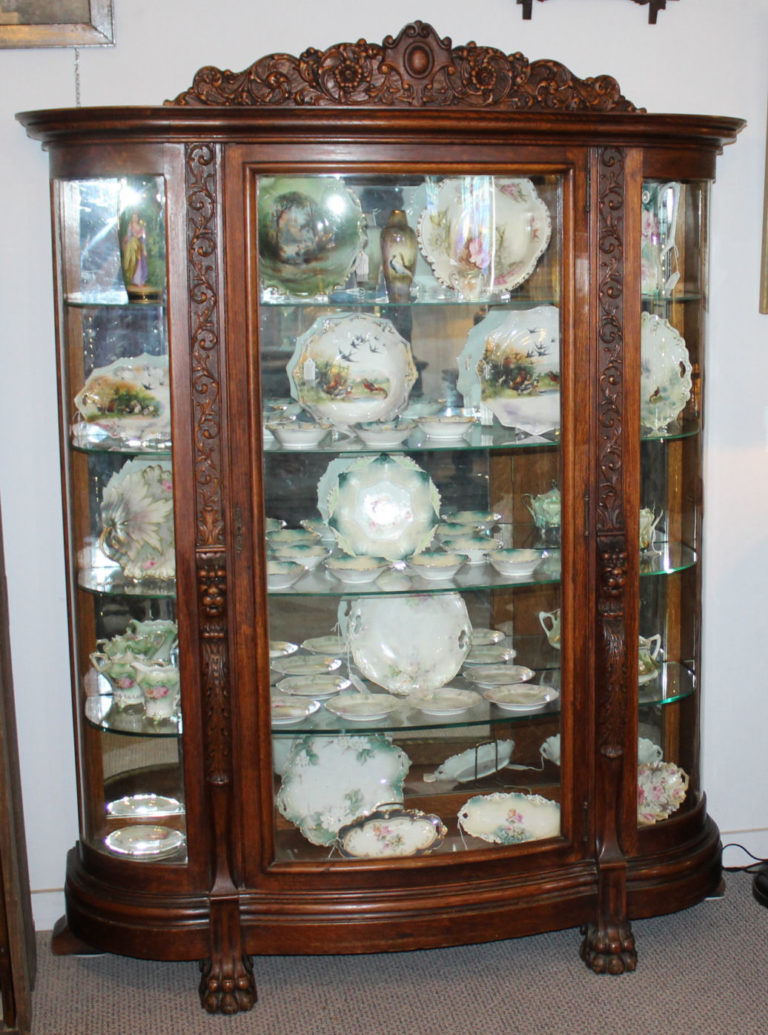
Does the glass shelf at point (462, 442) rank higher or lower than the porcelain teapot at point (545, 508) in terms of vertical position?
higher

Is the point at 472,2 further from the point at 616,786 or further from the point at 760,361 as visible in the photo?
the point at 616,786

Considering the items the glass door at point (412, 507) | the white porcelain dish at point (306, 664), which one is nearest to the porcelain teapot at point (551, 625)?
the glass door at point (412, 507)

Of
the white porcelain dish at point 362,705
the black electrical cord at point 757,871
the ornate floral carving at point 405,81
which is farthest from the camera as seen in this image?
the black electrical cord at point 757,871

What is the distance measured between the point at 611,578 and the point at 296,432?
741 millimetres

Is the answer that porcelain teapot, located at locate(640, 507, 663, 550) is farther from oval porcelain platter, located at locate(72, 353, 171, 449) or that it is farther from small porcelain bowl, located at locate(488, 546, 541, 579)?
oval porcelain platter, located at locate(72, 353, 171, 449)

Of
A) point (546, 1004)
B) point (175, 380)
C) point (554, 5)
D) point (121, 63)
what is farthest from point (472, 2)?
point (546, 1004)

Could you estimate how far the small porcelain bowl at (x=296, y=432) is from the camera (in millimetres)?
2436

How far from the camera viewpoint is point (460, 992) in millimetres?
2557

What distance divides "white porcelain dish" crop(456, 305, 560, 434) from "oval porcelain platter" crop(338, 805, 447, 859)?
2.93ft

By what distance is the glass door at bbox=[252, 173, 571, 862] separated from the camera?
242 centimetres

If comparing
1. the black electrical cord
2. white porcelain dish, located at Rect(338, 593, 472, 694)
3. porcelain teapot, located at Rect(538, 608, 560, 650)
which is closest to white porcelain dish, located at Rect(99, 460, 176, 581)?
white porcelain dish, located at Rect(338, 593, 472, 694)

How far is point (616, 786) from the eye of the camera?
2586mm

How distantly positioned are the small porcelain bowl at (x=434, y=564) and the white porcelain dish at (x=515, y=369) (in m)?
0.32

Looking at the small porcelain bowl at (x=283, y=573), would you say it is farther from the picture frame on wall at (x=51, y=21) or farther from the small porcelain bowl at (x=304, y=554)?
the picture frame on wall at (x=51, y=21)
